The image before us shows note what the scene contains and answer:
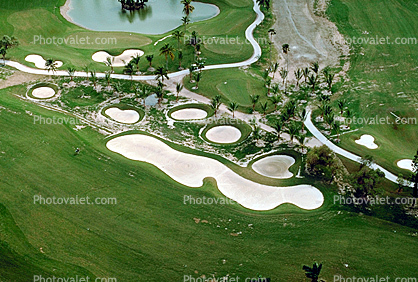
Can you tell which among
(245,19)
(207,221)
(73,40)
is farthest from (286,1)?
(207,221)

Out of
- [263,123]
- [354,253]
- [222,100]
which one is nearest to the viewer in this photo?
[354,253]

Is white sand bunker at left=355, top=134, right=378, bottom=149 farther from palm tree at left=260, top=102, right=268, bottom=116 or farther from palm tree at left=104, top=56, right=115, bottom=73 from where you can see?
palm tree at left=104, top=56, right=115, bottom=73

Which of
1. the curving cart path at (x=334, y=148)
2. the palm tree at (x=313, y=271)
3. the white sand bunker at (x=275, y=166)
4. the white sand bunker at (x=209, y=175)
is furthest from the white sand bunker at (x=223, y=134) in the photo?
the palm tree at (x=313, y=271)

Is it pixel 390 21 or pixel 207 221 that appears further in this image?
pixel 390 21

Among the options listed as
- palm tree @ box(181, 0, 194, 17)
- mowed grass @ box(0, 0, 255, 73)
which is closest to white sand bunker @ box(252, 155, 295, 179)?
mowed grass @ box(0, 0, 255, 73)

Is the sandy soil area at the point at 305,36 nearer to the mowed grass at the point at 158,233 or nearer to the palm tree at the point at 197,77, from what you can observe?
the palm tree at the point at 197,77

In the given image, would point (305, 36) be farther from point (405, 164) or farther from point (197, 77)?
point (405, 164)

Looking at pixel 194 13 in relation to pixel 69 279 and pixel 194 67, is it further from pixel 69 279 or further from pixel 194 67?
pixel 69 279
